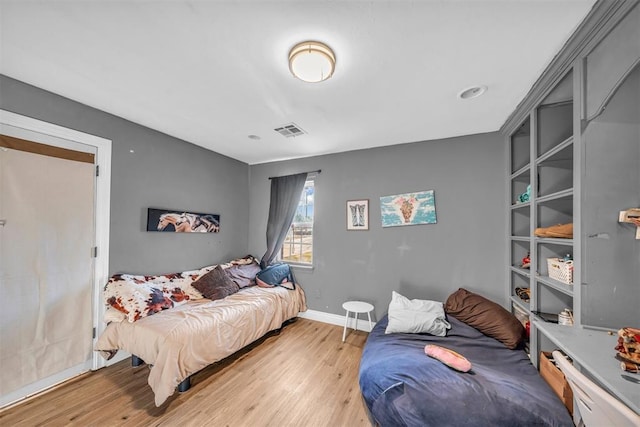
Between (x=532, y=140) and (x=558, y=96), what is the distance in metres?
0.37

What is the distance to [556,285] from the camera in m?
1.57

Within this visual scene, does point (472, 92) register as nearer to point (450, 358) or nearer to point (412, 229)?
point (412, 229)

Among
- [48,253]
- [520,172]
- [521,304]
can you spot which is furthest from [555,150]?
[48,253]

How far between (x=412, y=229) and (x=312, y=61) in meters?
2.31

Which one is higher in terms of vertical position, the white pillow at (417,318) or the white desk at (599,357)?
the white desk at (599,357)

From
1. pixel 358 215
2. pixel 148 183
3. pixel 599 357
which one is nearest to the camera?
pixel 599 357

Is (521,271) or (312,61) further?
(521,271)

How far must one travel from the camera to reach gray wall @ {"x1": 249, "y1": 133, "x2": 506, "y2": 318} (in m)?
2.66

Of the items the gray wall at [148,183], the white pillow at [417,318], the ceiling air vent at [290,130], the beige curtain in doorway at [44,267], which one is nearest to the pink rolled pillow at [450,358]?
the white pillow at [417,318]

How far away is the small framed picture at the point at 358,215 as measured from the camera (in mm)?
3242

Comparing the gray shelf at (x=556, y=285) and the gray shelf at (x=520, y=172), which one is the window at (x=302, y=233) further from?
the gray shelf at (x=556, y=285)

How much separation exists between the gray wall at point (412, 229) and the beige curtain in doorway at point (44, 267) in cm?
244

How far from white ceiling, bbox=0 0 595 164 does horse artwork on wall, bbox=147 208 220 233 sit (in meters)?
1.08

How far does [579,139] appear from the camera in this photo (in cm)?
134
